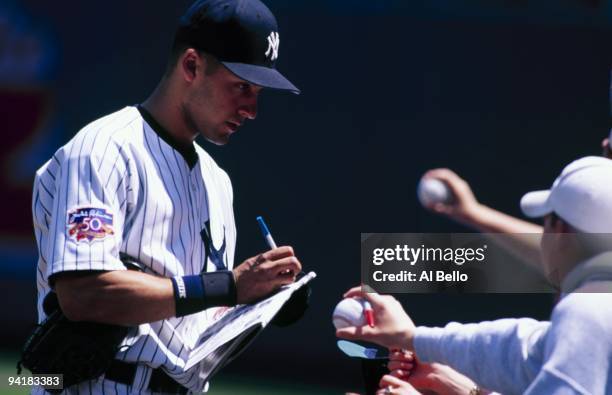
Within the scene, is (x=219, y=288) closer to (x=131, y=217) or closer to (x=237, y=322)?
(x=237, y=322)

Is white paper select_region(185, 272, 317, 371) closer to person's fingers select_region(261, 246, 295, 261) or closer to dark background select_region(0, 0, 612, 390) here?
person's fingers select_region(261, 246, 295, 261)

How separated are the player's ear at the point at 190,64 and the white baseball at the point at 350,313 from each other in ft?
2.57

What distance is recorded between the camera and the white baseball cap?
2.37 meters

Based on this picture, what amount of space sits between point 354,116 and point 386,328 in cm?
482

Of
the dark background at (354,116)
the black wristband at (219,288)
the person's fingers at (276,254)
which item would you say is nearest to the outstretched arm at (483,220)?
the person's fingers at (276,254)

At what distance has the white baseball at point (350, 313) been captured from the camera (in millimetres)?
2732

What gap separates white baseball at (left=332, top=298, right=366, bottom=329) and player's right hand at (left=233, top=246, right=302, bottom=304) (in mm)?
244

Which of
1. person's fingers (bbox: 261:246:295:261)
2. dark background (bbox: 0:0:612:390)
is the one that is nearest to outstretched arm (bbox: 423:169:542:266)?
person's fingers (bbox: 261:246:295:261)

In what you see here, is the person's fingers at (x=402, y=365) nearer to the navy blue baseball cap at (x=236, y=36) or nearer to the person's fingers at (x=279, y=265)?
the person's fingers at (x=279, y=265)

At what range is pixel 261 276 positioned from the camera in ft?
9.73

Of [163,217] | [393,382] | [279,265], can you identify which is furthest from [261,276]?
[393,382]

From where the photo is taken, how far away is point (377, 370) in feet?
10.9

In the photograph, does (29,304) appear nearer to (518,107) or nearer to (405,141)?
(405,141)

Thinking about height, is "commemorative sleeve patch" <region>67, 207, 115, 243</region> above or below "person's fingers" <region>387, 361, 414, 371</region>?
above
